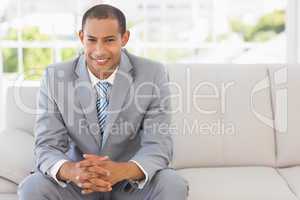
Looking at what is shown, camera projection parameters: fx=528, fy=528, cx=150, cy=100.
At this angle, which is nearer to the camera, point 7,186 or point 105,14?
point 105,14

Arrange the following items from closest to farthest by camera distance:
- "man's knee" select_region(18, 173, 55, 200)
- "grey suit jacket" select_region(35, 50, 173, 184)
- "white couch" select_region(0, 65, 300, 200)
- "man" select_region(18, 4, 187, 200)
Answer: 1. "man's knee" select_region(18, 173, 55, 200)
2. "man" select_region(18, 4, 187, 200)
3. "grey suit jacket" select_region(35, 50, 173, 184)
4. "white couch" select_region(0, 65, 300, 200)

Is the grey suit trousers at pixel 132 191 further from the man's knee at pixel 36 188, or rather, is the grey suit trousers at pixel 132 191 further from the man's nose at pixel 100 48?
the man's nose at pixel 100 48

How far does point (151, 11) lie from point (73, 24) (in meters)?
0.58

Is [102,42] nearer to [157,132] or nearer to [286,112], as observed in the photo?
[157,132]

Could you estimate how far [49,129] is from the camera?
224cm

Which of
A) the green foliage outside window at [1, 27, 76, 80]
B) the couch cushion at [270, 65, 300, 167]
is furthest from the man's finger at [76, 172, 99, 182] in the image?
the green foliage outside window at [1, 27, 76, 80]

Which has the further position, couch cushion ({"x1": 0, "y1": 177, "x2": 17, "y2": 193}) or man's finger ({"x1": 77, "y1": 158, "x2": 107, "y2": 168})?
couch cushion ({"x1": 0, "y1": 177, "x2": 17, "y2": 193})

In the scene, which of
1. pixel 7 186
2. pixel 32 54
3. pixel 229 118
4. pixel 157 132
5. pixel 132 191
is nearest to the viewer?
pixel 132 191

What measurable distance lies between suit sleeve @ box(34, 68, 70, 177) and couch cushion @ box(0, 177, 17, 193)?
27cm

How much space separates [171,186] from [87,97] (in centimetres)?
56

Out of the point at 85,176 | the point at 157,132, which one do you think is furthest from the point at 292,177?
the point at 85,176

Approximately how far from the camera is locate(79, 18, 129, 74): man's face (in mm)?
2201

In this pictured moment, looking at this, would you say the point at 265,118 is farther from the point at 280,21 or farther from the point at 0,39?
the point at 280,21

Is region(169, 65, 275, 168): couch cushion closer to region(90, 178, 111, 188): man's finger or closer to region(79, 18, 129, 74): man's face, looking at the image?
region(79, 18, 129, 74): man's face
